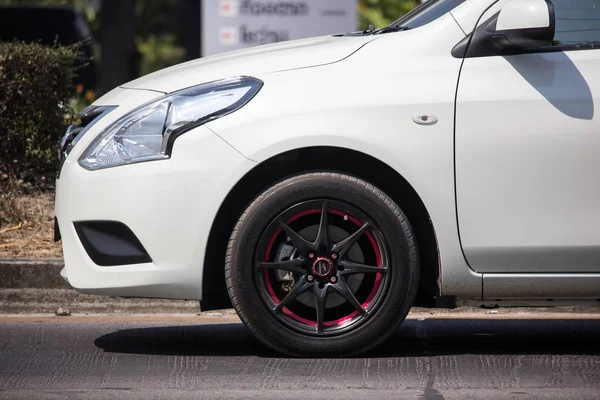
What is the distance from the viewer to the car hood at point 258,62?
5059 millimetres

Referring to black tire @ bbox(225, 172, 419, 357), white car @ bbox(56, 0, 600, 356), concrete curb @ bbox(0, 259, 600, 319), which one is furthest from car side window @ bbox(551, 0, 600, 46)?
concrete curb @ bbox(0, 259, 600, 319)

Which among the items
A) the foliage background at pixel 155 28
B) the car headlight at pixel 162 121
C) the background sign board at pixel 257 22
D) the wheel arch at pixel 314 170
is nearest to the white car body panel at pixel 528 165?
the wheel arch at pixel 314 170

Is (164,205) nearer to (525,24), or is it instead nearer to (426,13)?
(426,13)

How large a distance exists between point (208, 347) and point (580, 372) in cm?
176

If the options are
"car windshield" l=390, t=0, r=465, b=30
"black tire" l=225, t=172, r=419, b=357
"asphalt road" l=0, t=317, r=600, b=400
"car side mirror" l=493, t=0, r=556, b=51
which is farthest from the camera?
"car windshield" l=390, t=0, r=465, b=30

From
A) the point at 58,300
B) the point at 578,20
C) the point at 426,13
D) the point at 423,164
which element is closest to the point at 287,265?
the point at 423,164

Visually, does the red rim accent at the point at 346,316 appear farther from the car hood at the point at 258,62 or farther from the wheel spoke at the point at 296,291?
the car hood at the point at 258,62

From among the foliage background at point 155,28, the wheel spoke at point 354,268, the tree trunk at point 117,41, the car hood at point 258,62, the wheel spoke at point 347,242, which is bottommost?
the foliage background at point 155,28

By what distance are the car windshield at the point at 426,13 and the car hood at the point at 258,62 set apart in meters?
0.26

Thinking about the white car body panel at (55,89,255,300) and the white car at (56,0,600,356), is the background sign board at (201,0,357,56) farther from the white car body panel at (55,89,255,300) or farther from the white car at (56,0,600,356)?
the white car body panel at (55,89,255,300)

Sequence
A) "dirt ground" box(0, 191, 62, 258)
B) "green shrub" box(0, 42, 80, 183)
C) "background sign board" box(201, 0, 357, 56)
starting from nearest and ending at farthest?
"dirt ground" box(0, 191, 62, 258) < "green shrub" box(0, 42, 80, 183) < "background sign board" box(201, 0, 357, 56)

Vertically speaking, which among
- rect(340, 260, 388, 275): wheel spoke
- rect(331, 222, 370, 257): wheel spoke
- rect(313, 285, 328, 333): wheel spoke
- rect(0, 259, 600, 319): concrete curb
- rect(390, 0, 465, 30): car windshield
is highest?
rect(390, 0, 465, 30): car windshield

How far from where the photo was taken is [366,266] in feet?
16.4

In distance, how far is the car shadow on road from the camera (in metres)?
5.43
